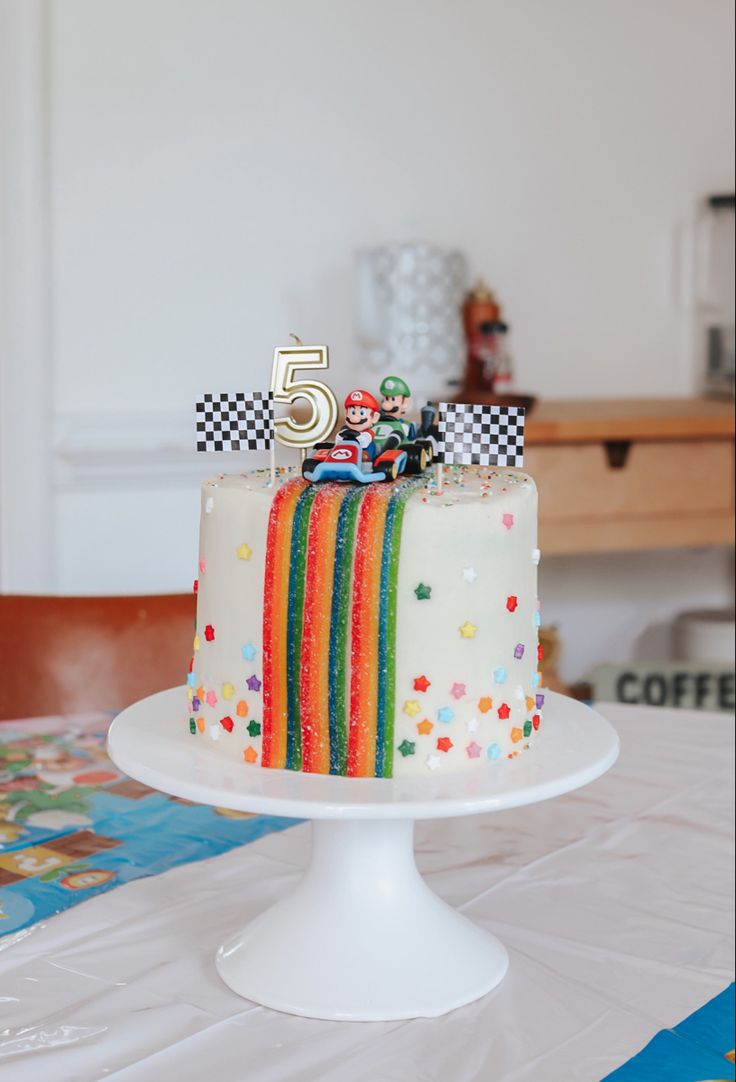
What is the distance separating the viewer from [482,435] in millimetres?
917

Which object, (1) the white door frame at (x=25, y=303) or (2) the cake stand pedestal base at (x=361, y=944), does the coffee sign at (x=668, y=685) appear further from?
(2) the cake stand pedestal base at (x=361, y=944)

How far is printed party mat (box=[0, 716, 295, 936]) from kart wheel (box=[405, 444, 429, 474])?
0.39m

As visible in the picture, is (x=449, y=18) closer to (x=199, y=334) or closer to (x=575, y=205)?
(x=575, y=205)

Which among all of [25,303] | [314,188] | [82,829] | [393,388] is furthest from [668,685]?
[393,388]

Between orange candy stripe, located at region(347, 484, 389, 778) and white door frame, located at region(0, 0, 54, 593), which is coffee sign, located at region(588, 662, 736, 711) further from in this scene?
orange candy stripe, located at region(347, 484, 389, 778)

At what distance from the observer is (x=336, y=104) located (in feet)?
9.20

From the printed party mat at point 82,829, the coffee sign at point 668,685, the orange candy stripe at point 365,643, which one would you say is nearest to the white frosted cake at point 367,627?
the orange candy stripe at point 365,643

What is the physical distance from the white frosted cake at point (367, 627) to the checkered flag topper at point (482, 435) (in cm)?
4

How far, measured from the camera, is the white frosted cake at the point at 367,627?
0.83 meters

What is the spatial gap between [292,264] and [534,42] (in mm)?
748

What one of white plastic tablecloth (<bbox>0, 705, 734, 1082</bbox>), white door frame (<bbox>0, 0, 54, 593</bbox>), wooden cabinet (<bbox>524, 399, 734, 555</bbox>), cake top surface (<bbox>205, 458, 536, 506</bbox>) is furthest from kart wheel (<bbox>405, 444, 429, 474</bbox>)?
white door frame (<bbox>0, 0, 54, 593</bbox>)

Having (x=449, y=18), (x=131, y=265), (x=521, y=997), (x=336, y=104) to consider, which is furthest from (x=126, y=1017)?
(x=449, y=18)

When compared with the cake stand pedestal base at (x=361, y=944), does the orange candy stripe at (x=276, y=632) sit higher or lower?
higher

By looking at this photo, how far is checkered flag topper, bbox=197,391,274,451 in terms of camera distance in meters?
0.94
